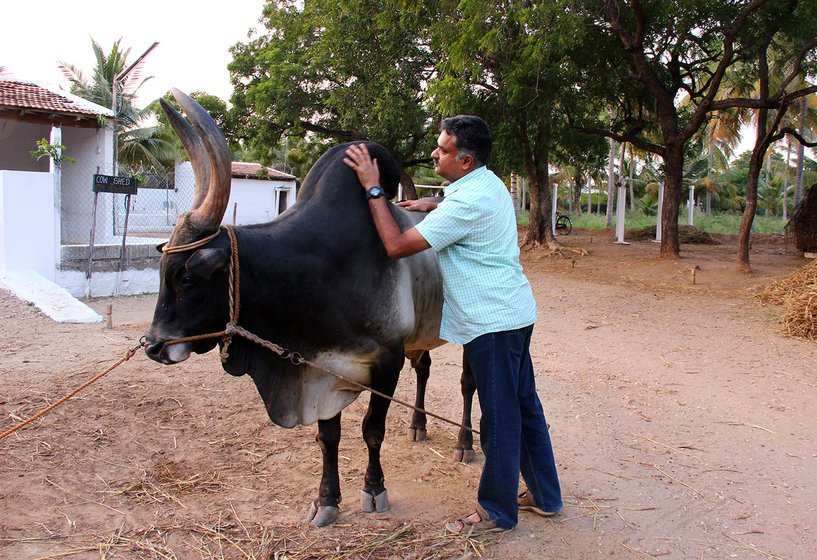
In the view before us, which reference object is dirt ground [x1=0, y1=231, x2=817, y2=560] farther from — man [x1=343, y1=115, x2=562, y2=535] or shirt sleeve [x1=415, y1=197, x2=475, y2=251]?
shirt sleeve [x1=415, y1=197, x2=475, y2=251]

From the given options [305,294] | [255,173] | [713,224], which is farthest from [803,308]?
[255,173]

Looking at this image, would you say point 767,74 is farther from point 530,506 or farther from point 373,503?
point 373,503

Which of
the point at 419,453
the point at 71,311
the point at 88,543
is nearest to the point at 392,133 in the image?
the point at 71,311

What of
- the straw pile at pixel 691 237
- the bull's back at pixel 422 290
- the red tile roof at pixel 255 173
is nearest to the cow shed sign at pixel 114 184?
the bull's back at pixel 422 290

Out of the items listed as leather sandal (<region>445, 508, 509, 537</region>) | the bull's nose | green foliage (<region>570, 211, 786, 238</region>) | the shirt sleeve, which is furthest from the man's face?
green foliage (<region>570, 211, 786, 238</region>)

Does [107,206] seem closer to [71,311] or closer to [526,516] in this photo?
[71,311]

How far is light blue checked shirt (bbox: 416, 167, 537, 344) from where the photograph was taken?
280 cm

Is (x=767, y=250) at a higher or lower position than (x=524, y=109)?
lower

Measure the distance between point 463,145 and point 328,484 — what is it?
5.51 ft

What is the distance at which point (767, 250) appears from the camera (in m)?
17.5

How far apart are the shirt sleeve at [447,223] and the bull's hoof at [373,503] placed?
1316 millimetres

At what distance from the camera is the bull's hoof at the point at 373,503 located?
3.26 m

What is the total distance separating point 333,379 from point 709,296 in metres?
8.53

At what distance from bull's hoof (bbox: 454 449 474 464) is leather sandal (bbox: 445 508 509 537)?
873 millimetres
